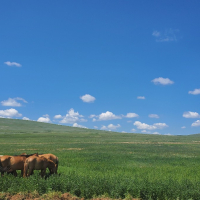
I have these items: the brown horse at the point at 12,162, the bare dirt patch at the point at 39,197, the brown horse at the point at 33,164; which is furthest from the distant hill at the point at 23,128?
the bare dirt patch at the point at 39,197

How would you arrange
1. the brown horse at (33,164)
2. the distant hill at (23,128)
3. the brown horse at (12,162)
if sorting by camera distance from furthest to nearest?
the distant hill at (23,128), the brown horse at (12,162), the brown horse at (33,164)

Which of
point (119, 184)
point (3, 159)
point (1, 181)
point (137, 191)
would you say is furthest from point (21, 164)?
point (137, 191)

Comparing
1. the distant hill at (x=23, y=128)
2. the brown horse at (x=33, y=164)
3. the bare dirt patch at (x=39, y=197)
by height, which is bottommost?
the bare dirt patch at (x=39, y=197)

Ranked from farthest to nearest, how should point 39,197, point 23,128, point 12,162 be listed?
point 23,128 → point 12,162 → point 39,197

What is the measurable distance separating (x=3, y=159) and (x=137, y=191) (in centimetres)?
873

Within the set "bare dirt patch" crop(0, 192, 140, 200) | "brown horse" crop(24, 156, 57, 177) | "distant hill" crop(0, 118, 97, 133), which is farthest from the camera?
"distant hill" crop(0, 118, 97, 133)

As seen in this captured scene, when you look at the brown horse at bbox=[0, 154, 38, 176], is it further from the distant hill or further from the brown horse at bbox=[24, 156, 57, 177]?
the distant hill

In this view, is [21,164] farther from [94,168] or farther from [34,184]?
[94,168]

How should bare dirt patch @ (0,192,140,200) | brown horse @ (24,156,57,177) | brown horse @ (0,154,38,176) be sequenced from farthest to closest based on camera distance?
brown horse @ (0,154,38,176)
brown horse @ (24,156,57,177)
bare dirt patch @ (0,192,140,200)

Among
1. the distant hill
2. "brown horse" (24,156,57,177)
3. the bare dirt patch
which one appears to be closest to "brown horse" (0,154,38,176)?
"brown horse" (24,156,57,177)

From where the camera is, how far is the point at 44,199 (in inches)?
430

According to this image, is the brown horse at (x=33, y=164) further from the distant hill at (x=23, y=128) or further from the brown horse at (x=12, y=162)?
the distant hill at (x=23, y=128)

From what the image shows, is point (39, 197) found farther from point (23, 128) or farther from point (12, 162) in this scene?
point (23, 128)

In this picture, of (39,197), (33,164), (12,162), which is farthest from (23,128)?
(39,197)
